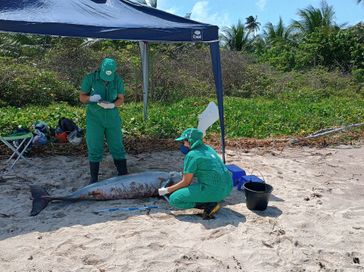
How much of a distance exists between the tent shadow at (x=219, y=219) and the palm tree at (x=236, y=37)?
80.5ft

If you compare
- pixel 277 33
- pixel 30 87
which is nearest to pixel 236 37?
pixel 277 33

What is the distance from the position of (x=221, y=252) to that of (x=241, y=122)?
625cm

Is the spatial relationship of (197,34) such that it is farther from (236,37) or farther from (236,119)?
→ (236,37)

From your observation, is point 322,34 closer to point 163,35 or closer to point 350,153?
point 350,153

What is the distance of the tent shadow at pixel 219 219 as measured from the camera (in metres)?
4.44

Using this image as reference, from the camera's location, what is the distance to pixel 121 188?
201 inches

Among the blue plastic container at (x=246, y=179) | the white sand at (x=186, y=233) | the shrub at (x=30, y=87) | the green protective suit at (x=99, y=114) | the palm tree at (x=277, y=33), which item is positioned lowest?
the white sand at (x=186, y=233)

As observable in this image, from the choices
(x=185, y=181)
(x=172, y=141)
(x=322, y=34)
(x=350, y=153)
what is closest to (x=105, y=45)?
(x=322, y=34)

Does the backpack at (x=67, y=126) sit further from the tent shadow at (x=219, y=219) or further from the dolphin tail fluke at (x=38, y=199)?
the tent shadow at (x=219, y=219)

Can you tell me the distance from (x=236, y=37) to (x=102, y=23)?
2370cm

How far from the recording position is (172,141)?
319 inches

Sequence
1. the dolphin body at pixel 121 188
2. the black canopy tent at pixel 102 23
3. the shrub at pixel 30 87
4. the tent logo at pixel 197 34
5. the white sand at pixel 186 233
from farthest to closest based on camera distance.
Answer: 1. the shrub at pixel 30 87
2. the tent logo at pixel 197 34
3. the black canopy tent at pixel 102 23
4. the dolphin body at pixel 121 188
5. the white sand at pixel 186 233

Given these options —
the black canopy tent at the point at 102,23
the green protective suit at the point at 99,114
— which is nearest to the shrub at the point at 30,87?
the black canopy tent at the point at 102,23

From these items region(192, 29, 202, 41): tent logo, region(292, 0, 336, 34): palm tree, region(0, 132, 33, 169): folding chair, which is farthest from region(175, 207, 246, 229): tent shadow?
region(292, 0, 336, 34): palm tree
